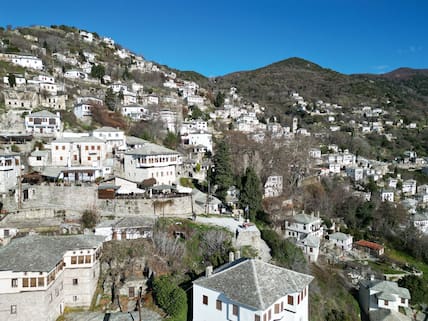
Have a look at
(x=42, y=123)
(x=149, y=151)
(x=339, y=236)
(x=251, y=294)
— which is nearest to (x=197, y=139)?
(x=149, y=151)

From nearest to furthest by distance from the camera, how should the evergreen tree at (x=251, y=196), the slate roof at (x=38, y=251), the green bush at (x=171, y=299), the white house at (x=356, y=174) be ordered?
the slate roof at (x=38, y=251)
the green bush at (x=171, y=299)
the evergreen tree at (x=251, y=196)
the white house at (x=356, y=174)

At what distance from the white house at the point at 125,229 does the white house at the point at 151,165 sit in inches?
392

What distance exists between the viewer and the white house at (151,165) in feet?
131

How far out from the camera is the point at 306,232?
1863 inches

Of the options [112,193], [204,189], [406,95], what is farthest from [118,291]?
[406,95]

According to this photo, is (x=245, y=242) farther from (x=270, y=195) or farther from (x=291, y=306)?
(x=270, y=195)

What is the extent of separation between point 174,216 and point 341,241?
28.7 metres

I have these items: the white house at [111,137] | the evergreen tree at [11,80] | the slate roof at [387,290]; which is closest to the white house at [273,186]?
the slate roof at [387,290]

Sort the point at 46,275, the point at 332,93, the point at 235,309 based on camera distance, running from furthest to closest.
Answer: the point at 332,93 → the point at 46,275 → the point at 235,309

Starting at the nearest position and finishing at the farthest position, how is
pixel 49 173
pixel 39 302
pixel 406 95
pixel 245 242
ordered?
pixel 39 302 < pixel 245 242 < pixel 49 173 < pixel 406 95

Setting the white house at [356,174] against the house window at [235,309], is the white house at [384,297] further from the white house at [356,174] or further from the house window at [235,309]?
the white house at [356,174]

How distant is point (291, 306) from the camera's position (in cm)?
2202

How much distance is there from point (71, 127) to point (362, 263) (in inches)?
1764

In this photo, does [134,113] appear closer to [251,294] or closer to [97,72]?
[97,72]
